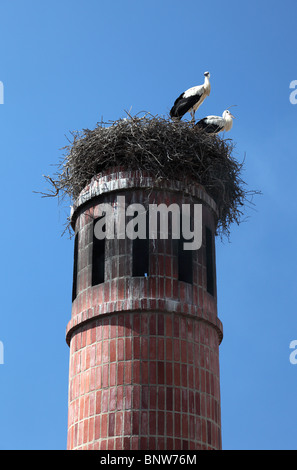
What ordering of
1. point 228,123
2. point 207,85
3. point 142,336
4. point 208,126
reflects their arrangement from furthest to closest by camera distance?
point 207,85, point 228,123, point 208,126, point 142,336

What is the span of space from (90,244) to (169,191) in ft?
6.83

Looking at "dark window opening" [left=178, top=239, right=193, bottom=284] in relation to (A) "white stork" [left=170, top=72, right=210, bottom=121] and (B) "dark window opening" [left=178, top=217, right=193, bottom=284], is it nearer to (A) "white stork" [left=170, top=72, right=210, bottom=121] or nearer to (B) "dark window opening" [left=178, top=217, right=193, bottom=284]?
(B) "dark window opening" [left=178, top=217, right=193, bottom=284]

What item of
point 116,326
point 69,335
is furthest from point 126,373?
point 69,335

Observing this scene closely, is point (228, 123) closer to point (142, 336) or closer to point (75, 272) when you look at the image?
point (75, 272)

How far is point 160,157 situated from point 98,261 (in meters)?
2.67

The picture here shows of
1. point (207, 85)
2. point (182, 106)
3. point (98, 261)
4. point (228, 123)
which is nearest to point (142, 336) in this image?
point (98, 261)

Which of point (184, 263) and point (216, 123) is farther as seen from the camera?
point (216, 123)

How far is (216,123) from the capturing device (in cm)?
2384

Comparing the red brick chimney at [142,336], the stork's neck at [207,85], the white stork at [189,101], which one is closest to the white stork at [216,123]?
the white stork at [189,101]

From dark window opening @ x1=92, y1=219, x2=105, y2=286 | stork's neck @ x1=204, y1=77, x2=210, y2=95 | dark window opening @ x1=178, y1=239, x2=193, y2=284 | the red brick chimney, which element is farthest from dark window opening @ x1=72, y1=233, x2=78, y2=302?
stork's neck @ x1=204, y1=77, x2=210, y2=95

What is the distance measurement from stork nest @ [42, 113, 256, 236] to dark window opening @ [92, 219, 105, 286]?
1776mm

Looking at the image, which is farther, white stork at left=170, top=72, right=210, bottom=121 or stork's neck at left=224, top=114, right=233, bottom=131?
stork's neck at left=224, top=114, right=233, bottom=131

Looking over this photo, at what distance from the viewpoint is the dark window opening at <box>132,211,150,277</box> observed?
1973 centimetres
